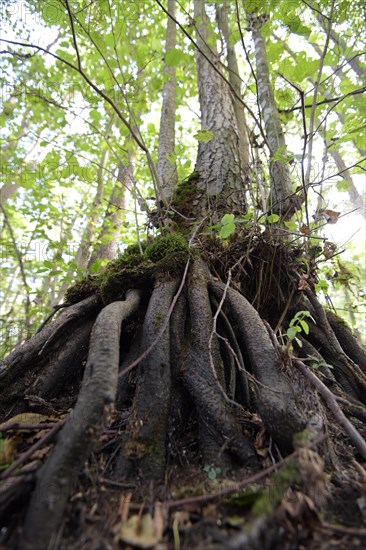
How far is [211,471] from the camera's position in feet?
4.89

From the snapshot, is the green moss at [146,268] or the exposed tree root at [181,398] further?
the green moss at [146,268]

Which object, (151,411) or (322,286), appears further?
(322,286)

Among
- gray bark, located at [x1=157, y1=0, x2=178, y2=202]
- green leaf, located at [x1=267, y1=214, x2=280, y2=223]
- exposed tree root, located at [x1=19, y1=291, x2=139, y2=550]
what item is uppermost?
gray bark, located at [x1=157, y1=0, x2=178, y2=202]

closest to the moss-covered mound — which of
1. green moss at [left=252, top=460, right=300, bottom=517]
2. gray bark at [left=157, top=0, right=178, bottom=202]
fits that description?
green moss at [left=252, top=460, right=300, bottom=517]

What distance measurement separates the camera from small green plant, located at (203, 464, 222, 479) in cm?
146

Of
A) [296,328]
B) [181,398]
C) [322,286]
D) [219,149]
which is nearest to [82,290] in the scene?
[181,398]

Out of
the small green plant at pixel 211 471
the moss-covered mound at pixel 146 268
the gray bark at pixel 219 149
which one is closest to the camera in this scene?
the small green plant at pixel 211 471

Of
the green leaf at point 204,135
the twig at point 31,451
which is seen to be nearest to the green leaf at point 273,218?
the green leaf at point 204,135

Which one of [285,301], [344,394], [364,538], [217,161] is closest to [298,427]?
[364,538]

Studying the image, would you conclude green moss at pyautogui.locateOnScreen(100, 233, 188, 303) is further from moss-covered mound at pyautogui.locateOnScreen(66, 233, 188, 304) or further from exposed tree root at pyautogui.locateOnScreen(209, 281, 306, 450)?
exposed tree root at pyautogui.locateOnScreen(209, 281, 306, 450)

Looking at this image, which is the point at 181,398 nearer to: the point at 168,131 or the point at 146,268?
the point at 146,268

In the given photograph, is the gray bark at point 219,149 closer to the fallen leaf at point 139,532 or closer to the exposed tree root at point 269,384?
the exposed tree root at point 269,384

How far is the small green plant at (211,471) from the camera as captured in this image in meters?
1.46

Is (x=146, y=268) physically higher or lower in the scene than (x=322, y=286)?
higher
